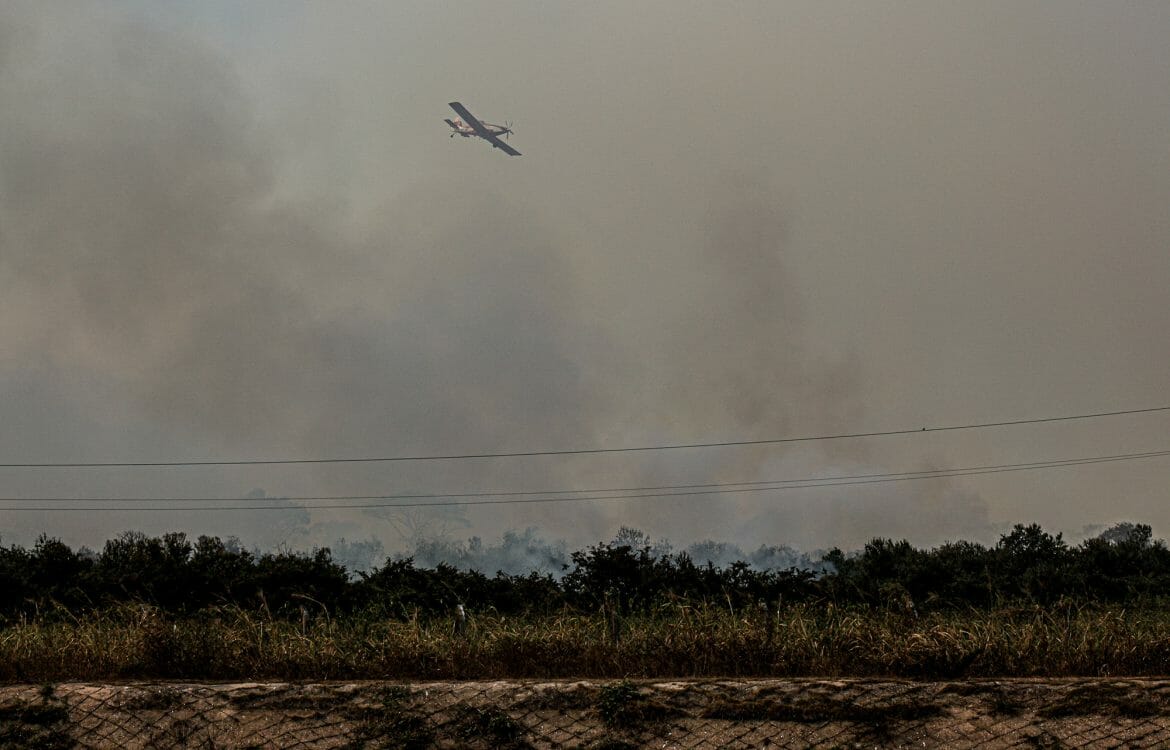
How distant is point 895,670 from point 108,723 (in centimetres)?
882

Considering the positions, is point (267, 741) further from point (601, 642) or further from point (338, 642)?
point (601, 642)

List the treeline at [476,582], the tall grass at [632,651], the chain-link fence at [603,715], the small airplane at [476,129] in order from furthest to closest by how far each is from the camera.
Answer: the small airplane at [476,129] → the treeline at [476,582] → the tall grass at [632,651] → the chain-link fence at [603,715]

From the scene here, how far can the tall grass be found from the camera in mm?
13781

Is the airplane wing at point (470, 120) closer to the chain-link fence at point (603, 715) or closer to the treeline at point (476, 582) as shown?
the treeline at point (476, 582)

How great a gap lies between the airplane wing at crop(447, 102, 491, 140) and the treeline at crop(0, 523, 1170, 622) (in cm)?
5070

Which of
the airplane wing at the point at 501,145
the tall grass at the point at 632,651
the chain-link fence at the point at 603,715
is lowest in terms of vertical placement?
the chain-link fence at the point at 603,715

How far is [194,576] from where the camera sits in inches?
1210

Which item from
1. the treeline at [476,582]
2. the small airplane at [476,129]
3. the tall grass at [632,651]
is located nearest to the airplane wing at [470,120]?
the small airplane at [476,129]

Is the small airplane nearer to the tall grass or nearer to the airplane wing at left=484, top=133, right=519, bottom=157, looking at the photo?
the airplane wing at left=484, top=133, right=519, bottom=157

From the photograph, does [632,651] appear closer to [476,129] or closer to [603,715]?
[603,715]

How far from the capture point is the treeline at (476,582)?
29.7 meters

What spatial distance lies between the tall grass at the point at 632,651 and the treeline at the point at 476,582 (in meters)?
12.1

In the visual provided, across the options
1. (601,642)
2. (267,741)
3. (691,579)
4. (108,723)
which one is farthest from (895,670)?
(691,579)

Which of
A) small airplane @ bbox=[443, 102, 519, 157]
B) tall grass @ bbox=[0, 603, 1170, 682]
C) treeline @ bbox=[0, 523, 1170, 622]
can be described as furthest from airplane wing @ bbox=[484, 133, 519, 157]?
tall grass @ bbox=[0, 603, 1170, 682]
